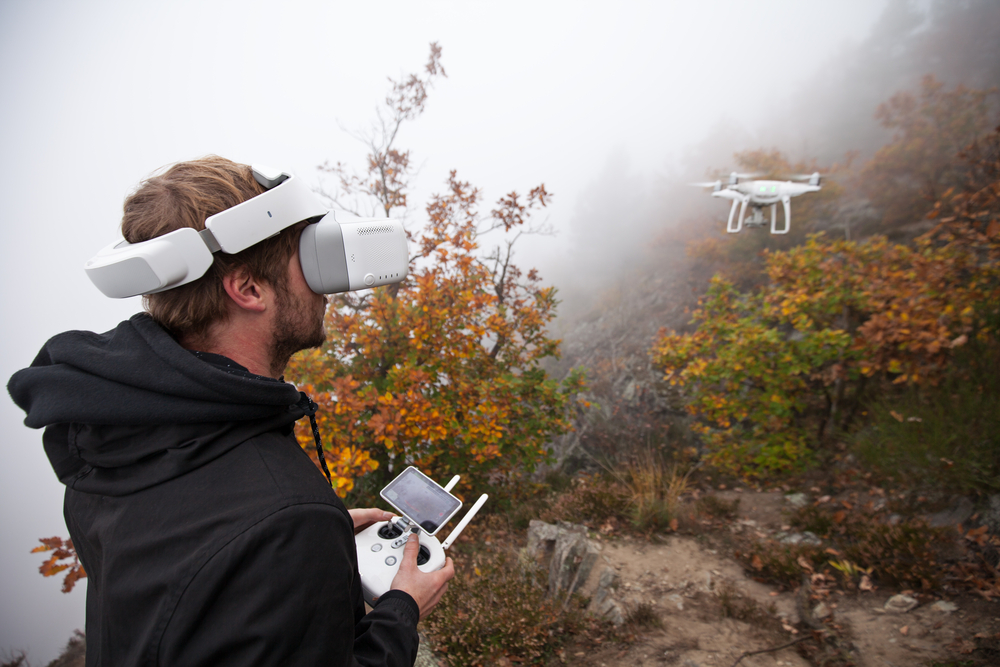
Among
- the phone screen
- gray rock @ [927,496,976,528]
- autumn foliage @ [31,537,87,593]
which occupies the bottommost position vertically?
gray rock @ [927,496,976,528]

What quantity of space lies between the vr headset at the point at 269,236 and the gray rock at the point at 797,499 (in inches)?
221

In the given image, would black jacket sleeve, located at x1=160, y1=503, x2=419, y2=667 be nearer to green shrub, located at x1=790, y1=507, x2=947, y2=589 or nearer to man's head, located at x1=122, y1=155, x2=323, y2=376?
man's head, located at x1=122, y1=155, x2=323, y2=376

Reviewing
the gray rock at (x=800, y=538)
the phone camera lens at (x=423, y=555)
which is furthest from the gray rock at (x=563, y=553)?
the phone camera lens at (x=423, y=555)

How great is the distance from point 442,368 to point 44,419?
3417 millimetres

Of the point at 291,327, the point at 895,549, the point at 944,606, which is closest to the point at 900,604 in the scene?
the point at 944,606

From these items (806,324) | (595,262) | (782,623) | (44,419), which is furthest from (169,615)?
(595,262)

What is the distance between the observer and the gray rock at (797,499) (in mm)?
4924

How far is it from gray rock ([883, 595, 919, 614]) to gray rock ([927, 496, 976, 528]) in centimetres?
84

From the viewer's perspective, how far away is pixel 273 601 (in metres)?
0.72

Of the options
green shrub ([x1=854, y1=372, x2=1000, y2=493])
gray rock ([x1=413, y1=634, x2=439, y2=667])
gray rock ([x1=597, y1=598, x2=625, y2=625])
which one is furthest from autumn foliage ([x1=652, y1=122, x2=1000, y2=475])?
gray rock ([x1=413, y1=634, x2=439, y2=667])

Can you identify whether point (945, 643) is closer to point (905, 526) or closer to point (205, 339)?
point (905, 526)

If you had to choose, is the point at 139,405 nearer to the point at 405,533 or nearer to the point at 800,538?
the point at 405,533

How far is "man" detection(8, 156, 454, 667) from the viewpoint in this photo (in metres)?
0.72

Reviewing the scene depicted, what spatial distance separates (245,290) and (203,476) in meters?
0.46
